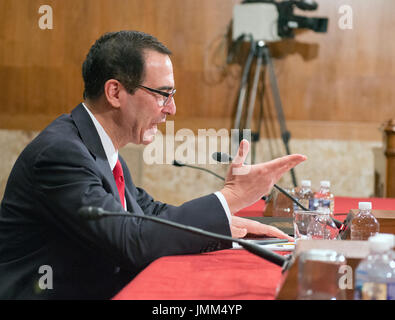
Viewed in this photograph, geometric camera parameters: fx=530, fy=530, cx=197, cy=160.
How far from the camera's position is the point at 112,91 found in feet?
5.51

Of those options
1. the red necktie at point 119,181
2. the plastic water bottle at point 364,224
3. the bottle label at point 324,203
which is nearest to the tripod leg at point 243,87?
the bottle label at point 324,203

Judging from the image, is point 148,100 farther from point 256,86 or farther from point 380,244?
point 256,86

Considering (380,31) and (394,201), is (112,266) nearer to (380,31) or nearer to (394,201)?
(394,201)

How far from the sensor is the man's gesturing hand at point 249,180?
4.52 feet

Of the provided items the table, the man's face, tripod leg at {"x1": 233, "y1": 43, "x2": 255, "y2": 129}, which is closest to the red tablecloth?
the table

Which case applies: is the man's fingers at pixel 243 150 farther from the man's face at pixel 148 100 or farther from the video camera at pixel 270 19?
the video camera at pixel 270 19

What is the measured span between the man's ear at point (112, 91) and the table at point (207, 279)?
0.61 metres

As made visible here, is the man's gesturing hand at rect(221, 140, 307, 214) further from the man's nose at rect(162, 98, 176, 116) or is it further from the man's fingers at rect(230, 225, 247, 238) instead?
the man's nose at rect(162, 98, 176, 116)

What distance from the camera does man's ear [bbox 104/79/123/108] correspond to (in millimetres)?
1674

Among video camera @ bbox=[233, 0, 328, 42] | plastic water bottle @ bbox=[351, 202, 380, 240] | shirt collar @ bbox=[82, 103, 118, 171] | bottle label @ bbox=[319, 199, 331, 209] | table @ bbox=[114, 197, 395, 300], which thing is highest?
video camera @ bbox=[233, 0, 328, 42]

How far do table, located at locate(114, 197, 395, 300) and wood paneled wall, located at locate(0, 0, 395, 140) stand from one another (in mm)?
3559

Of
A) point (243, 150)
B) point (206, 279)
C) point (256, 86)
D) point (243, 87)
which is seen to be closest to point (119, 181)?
point (243, 150)

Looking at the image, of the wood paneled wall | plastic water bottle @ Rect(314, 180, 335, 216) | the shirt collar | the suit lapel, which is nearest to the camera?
the suit lapel
